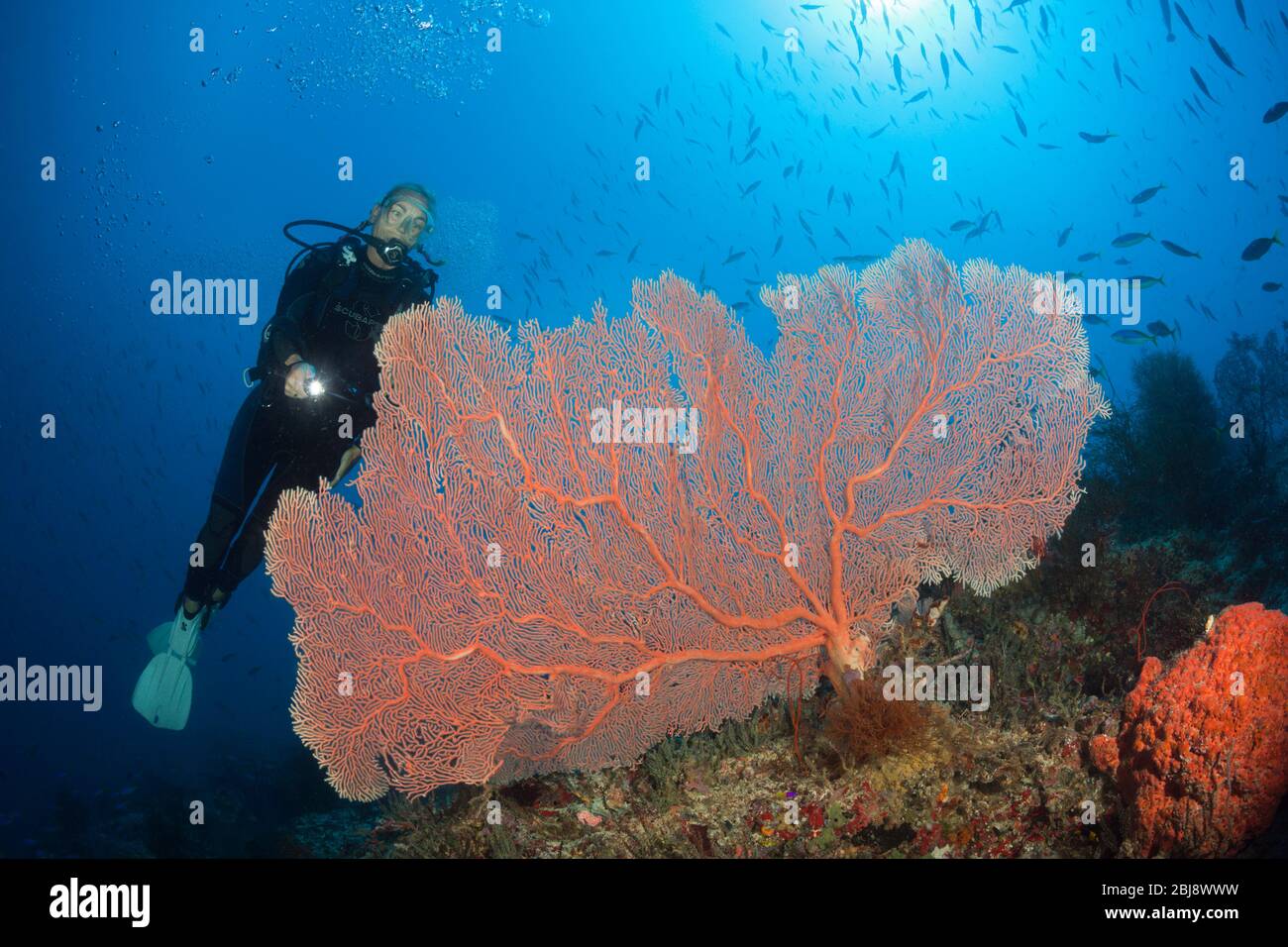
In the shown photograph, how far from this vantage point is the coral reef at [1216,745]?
10.4 ft

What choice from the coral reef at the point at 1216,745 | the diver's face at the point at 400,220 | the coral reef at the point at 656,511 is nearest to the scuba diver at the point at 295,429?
Result: the diver's face at the point at 400,220

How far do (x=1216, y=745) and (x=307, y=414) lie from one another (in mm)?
7806

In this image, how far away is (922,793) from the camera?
372cm

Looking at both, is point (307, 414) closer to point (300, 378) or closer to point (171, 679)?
point (300, 378)

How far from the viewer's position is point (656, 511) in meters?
4.29

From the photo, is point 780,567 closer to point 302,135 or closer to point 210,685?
point 210,685

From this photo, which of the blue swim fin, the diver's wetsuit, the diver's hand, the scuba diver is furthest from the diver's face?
the blue swim fin

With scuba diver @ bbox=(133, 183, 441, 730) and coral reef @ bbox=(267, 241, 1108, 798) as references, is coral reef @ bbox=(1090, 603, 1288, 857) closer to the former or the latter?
coral reef @ bbox=(267, 241, 1108, 798)

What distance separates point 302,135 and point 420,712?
64.2m

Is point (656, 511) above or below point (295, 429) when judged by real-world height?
below

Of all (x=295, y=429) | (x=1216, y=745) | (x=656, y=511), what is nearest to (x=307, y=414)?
(x=295, y=429)

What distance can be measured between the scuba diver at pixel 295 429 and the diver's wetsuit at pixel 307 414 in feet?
0.04

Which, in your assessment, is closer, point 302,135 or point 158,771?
point 158,771

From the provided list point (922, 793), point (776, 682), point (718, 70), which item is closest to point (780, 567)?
point (776, 682)
